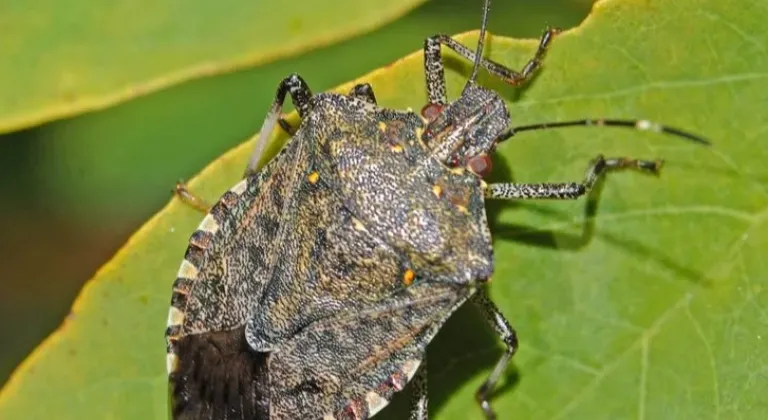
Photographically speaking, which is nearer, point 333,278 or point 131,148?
point 333,278

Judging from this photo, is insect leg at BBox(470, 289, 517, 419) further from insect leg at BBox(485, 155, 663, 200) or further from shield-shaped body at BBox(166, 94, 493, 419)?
insect leg at BBox(485, 155, 663, 200)

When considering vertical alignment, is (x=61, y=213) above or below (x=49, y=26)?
below

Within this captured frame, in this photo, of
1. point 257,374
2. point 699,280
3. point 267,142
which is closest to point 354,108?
point 267,142

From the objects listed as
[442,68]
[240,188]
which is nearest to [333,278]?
[240,188]

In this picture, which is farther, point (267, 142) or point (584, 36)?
point (267, 142)

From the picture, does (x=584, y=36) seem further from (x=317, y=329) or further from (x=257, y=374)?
(x=257, y=374)

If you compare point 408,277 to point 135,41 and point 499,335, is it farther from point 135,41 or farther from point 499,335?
point 135,41

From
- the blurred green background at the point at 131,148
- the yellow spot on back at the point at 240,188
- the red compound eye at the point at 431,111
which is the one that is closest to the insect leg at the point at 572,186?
the red compound eye at the point at 431,111
